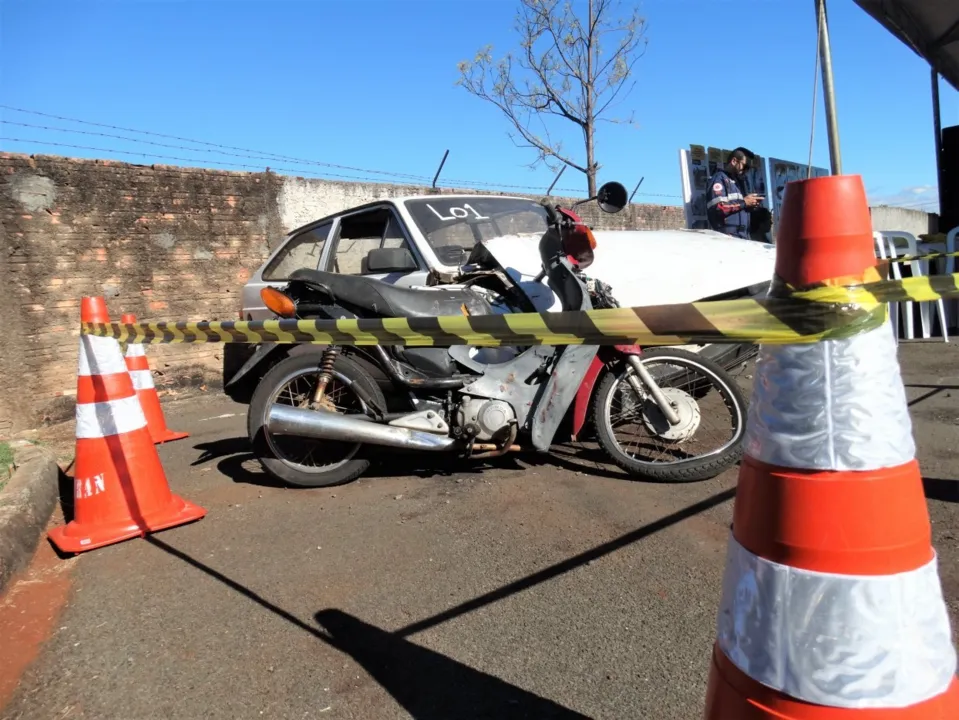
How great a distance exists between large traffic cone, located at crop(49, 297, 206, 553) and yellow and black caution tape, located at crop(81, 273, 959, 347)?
1.82m

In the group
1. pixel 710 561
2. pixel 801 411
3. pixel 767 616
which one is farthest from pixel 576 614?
pixel 801 411

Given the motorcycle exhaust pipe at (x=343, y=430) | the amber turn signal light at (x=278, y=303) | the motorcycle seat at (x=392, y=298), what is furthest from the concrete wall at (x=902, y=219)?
the amber turn signal light at (x=278, y=303)

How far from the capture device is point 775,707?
111 centimetres

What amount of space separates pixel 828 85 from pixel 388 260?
9.93 feet

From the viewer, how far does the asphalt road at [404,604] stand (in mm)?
2008

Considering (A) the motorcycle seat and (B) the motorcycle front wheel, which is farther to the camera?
(A) the motorcycle seat

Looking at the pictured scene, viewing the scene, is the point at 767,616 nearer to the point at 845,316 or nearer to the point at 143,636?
the point at 845,316

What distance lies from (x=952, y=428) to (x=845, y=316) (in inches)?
157

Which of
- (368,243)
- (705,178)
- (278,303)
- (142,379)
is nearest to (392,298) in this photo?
(278,303)

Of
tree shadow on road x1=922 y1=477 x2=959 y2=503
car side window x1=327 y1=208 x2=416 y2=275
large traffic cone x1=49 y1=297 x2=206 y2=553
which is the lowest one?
tree shadow on road x1=922 y1=477 x2=959 y2=503

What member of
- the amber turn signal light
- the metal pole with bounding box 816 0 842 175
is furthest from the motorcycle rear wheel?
the metal pole with bounding box 816 0 842 175

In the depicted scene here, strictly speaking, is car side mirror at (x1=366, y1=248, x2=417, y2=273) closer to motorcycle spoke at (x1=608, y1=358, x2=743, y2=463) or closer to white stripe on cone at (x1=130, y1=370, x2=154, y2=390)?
motorcycle spoke at (x1=608, y1=358, x2=743, y2=463)

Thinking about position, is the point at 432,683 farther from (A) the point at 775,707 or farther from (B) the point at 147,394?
(B) the point at 147,394

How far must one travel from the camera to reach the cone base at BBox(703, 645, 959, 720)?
1.07 m
